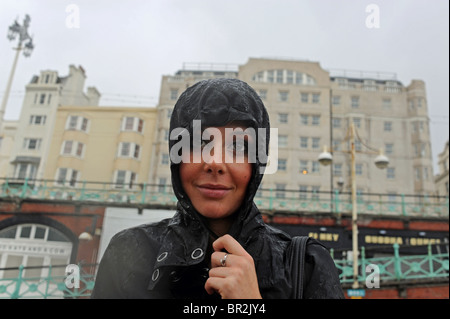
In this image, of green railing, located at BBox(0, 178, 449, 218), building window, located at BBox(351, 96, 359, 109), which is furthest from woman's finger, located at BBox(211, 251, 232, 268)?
building window, located at BBox(351, 96, 359, 109)

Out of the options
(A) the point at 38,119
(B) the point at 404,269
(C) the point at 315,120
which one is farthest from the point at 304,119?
(A) the point at 38,119

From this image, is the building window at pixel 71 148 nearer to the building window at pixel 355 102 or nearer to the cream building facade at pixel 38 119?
the cream building facade at pixel 38 119

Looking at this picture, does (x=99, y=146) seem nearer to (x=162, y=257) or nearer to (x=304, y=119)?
(x=304, y=119)

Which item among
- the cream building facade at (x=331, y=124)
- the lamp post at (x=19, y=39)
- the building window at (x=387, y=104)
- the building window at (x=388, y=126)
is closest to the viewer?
the lamp post at (x=19, y=39)

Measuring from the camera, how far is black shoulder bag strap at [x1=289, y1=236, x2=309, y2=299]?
112cm

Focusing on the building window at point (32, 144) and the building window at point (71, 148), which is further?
the building window at point (32, 144)

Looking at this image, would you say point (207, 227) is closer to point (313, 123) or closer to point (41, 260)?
point (41, 260)

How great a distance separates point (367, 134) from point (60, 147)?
2951 cm

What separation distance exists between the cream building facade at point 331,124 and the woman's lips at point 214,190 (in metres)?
32.7

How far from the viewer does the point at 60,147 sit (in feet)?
104

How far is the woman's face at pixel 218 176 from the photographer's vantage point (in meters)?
1.18

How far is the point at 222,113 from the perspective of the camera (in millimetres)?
1177

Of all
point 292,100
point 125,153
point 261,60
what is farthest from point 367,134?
point 125,153

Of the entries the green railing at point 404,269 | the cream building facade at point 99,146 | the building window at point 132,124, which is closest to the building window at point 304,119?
the cream building facade at point 99,146
